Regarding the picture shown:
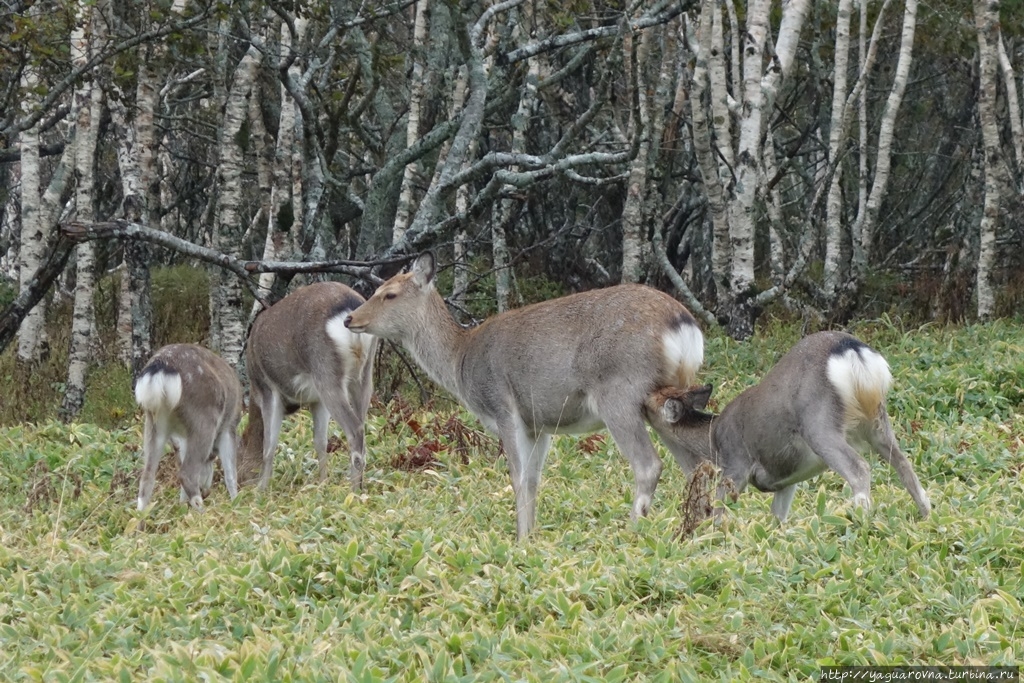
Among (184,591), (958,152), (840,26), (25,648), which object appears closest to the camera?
(25,648)

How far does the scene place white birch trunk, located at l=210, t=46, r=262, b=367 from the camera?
36.6ft

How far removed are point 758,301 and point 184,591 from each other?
303 inches

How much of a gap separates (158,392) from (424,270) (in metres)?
1.82

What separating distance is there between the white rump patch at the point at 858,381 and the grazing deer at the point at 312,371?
341cm

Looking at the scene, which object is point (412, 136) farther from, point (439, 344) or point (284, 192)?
point (439, 344)

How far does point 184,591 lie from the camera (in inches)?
226

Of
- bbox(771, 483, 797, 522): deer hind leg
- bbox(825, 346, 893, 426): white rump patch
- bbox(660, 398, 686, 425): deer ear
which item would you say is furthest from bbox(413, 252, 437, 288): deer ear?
bbox(825, 346, 893, 426): white rump patch

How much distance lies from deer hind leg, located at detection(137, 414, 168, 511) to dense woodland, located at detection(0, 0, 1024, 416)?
1.58 metres

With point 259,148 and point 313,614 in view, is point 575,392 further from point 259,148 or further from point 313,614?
point 259,148

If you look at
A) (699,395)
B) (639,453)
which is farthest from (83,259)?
(699,395)

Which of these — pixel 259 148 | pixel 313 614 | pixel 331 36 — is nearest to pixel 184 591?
pixel 313 614

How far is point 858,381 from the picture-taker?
21.3 ft

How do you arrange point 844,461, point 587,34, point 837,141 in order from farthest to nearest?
point 837,141
point 587,34
point 844,461

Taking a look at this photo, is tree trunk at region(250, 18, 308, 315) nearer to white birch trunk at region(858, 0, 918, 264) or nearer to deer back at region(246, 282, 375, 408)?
deer back at region(246, 282, 375, 408)
